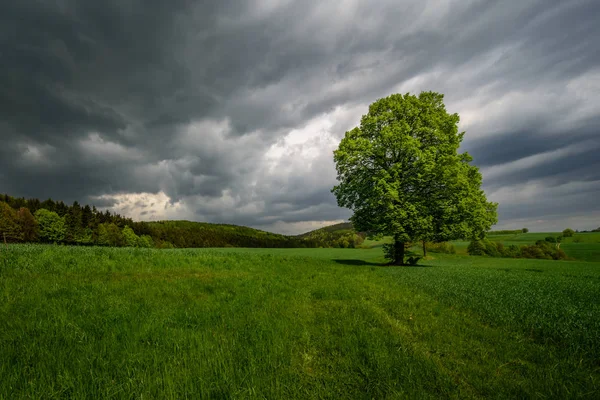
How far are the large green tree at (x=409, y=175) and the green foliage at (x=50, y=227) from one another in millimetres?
121609

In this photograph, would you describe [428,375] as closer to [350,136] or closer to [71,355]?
[71,355]

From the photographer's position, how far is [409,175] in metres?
24.2

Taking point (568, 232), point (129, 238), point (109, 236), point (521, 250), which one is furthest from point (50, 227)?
point (568, 232)

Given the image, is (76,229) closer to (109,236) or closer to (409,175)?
(109,236)

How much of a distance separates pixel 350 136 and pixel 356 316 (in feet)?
74.1

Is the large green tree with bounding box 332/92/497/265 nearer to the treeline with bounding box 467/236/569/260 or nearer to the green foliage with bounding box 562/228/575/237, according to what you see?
the treeline with bounding box 467/236/569/260

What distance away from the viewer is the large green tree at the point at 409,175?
74.1ft

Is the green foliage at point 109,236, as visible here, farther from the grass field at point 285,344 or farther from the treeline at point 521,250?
the treeline at point 521,250

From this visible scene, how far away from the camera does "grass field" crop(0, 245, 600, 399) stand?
12.0 feet

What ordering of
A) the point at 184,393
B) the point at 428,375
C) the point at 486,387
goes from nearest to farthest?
the point at 184,393 → the point at 486,387 → the point at 428,375

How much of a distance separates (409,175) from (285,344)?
74.5 ft

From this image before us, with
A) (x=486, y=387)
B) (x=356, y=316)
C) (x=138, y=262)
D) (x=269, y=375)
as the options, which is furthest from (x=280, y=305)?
(x=138, y=262)

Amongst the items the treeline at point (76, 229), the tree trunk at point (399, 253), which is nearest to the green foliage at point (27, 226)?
the treeline at point (76, 229)

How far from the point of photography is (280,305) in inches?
306
